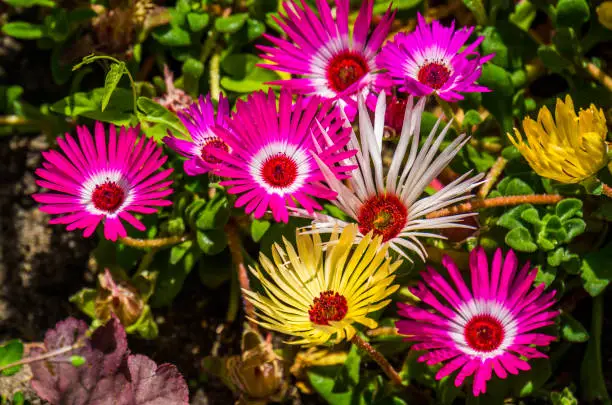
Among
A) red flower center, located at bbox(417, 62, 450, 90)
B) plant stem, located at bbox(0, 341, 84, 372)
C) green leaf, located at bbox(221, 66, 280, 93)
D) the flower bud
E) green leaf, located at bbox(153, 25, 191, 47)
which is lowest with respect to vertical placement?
plant stem, located at bbox(0, 341, 84, 372)

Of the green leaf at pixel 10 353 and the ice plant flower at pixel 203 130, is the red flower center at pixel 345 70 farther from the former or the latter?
the green leaf at pixel 10 353

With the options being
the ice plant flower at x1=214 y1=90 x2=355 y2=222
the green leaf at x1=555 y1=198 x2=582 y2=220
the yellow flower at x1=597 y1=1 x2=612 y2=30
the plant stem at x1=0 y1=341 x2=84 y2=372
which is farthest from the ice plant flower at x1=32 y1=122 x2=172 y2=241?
the yellow flower at x1=597 y1=1 x2=612 y2=30

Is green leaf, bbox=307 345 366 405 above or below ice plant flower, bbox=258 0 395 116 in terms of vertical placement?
below

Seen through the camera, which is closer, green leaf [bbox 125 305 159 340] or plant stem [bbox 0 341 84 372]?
plant stem [bbox 0 341 84 372]

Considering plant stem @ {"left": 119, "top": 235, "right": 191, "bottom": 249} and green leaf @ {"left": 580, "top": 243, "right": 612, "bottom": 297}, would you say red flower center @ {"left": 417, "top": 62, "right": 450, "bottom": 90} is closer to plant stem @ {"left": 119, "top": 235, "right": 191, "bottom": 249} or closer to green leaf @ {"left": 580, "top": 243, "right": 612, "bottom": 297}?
green leaf @ {"left": 580, "top": 243, "right": 612, "bottom": 297}

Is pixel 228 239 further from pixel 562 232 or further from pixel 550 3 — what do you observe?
pixel 550 3

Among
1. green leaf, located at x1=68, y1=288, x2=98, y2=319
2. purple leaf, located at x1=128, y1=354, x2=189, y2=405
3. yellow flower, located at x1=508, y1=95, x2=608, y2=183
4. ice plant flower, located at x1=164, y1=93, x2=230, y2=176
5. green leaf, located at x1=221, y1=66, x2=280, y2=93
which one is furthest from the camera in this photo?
green leaf, located at x1=221, y1=66, x2=280, y2=93

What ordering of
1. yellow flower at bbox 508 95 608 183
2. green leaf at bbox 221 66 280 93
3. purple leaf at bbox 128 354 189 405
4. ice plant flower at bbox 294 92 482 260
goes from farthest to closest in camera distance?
green leaf at bbox 221 66 280 93
purple leaf at bbox 128 354 189 405
ice plant flower at bbox 294 92 482 260
yellow flower at bbox 508 95 608 183
